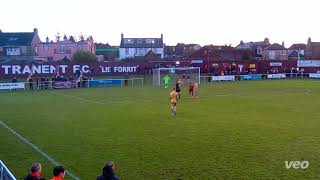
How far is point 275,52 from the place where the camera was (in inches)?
4508

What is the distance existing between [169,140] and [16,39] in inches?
3524

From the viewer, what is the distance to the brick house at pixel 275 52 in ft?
372

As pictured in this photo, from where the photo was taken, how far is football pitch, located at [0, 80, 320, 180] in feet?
39.9

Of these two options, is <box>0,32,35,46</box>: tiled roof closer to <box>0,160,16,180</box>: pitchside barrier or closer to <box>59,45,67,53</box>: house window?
<box>59,45,67,53</box>: house window

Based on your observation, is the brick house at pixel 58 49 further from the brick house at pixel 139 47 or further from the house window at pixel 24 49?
the brick house at pixel 139 47

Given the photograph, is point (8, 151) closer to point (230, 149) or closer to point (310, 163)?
point (230, 149)

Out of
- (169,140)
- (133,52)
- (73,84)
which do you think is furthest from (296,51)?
(169,140)

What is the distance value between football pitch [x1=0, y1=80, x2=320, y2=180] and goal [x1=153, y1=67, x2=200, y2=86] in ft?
92.1

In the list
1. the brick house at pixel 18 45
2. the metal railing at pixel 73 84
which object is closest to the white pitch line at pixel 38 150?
the metal railing at pixel 73 84

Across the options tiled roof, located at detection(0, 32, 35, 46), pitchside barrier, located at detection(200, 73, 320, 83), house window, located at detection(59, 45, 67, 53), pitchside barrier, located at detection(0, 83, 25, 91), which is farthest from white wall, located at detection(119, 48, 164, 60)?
pitchside barrier, located at detection(0, 83, 25, 91)

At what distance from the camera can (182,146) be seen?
15.2 m

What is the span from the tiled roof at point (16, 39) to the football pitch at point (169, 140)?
74164mm

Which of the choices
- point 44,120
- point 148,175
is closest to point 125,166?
point 148,175

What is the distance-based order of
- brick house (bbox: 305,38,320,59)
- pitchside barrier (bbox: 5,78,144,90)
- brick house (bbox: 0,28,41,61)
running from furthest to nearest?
brick house (bbox: 305,38,320,59), brick house (bbox: 0,28,41,61), pitchside barrier (bbox: 5,78,144,90)
